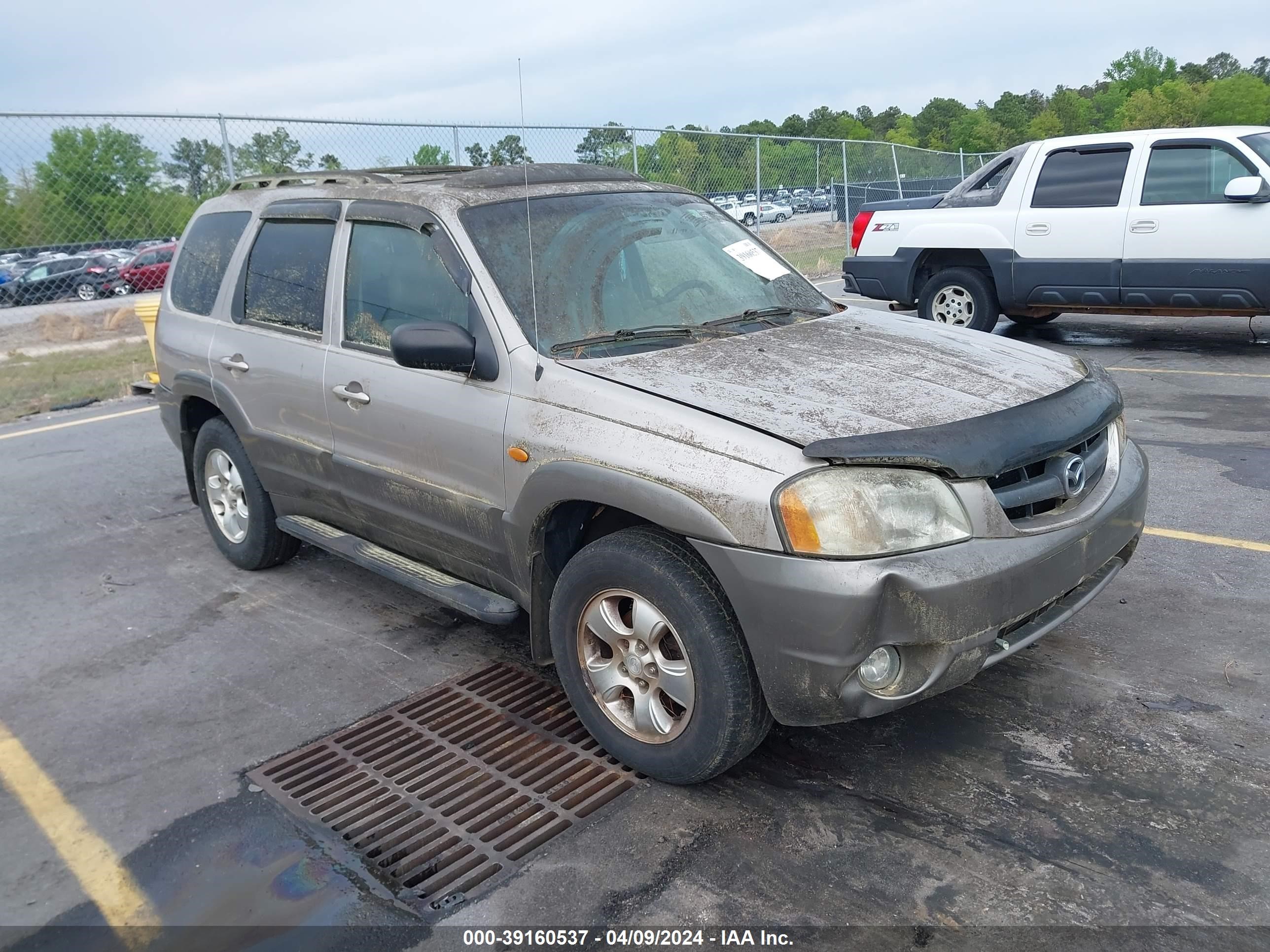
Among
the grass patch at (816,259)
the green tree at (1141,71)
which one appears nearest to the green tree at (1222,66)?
the green tree at (1141,71)

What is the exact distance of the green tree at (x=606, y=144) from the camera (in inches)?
496

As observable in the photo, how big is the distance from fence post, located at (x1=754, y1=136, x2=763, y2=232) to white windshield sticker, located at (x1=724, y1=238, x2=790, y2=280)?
1457cm

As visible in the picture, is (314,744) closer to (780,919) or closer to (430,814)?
(430,814)

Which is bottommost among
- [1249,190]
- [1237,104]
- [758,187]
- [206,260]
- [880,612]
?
[880,612]

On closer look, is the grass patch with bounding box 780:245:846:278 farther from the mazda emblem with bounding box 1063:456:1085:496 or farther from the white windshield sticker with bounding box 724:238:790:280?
the mazda emblem with bounding box 1063:456:1085:496

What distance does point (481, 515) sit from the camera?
11.8 ft

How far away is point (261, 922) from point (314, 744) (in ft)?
3.07

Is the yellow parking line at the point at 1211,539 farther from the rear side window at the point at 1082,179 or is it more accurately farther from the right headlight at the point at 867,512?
the rear side window at the point at 1082,179

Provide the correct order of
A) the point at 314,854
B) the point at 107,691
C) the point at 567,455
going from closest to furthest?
the point at 314,854 → the point at 567,455 → the point at 107,691

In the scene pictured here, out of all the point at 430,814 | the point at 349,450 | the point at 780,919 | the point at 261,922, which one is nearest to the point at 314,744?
the point at 430,814

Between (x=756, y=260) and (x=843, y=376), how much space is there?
4.07 ft

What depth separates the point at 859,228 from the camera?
1054 cm

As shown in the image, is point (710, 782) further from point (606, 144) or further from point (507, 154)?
point (606, 144)

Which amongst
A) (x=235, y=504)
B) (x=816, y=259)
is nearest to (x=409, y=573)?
(x=235, y=504)
